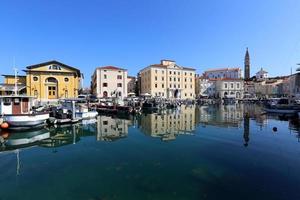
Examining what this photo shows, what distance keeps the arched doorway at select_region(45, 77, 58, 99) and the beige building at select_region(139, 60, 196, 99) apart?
3035cm

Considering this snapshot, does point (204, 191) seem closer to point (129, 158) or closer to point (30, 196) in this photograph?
point (129, 158)

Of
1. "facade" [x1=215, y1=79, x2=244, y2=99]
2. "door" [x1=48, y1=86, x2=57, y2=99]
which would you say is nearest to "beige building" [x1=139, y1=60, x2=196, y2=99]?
"facade" [x1=215, y1=79, x2=244, y2=99]

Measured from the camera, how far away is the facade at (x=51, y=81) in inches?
1617

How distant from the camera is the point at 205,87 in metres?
88.8

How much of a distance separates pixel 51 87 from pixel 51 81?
135 centimetres

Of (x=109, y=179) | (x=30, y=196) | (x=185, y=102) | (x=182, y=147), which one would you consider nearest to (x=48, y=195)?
(x=30, y=196)

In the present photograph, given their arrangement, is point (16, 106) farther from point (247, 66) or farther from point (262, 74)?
point (262, 74)

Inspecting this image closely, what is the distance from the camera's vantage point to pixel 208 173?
28.2ft

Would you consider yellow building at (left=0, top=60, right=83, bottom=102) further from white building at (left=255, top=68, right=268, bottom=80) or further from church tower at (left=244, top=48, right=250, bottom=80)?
white building at (left=255, top=68, right=268, bottom=80)

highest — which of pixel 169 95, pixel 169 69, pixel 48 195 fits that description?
pixel 169 69

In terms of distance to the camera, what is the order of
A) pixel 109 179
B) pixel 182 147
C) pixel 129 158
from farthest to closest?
pixel 182 147 → pixel 129 158 → pixel 109 179

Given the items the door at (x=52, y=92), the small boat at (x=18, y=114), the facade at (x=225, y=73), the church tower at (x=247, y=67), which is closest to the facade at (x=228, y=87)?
the facade at (x=225, y=73)

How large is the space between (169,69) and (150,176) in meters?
62.4

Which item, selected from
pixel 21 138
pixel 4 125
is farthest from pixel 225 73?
pixel 21 138
